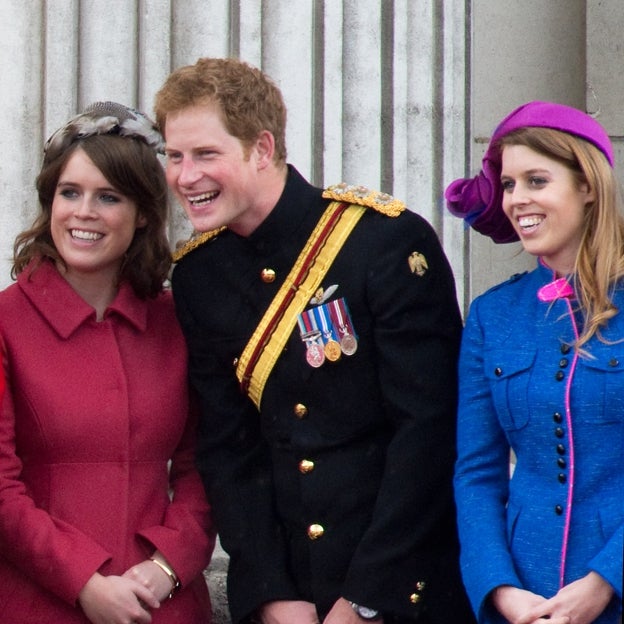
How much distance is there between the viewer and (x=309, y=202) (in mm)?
4629

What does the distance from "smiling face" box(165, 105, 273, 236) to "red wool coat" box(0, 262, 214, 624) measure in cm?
40

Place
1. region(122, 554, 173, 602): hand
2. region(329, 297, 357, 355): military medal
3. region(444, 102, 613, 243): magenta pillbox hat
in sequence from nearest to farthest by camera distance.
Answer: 1. region(444, 102, 613, 243): magenta pillbox hat
2. region(329, 297, 357, 355): military medal
3. region(122, 554, 173, 602): hand

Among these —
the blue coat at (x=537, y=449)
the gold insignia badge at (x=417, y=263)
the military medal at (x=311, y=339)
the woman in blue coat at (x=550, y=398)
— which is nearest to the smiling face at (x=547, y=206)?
the woman in blue coat at (x=550, y=398)

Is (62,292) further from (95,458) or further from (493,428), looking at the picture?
(493,428)

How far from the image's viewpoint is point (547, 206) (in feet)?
14.0

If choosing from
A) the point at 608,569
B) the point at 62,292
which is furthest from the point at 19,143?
the point at 608,569

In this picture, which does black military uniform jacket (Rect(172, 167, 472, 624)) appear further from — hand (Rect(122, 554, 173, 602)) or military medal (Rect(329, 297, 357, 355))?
hand (Rect(122, 554, 173, 602))

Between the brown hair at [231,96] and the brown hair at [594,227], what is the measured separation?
68 centimetres

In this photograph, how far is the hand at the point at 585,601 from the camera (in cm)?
406

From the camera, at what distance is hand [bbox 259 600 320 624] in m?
4.46

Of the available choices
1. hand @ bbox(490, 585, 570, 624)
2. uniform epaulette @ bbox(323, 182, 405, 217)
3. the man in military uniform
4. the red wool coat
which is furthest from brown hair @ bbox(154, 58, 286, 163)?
hand @ bbox(490, 585, 570, 624)

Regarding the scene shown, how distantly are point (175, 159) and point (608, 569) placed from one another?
58.6 inches

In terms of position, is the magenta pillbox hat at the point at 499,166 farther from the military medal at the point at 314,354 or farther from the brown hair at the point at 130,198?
the brown hair at the point at 130,198

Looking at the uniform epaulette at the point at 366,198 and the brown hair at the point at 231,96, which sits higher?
the brown hair at the point at 231,96
